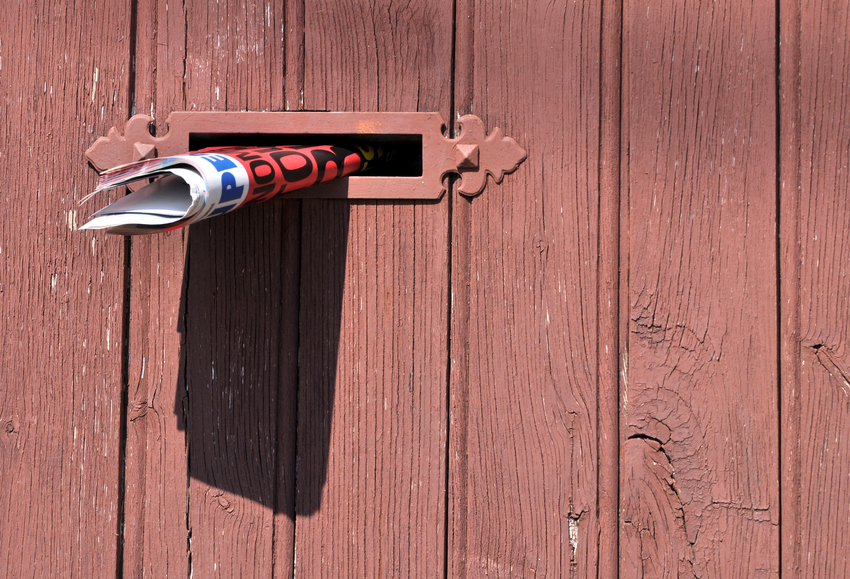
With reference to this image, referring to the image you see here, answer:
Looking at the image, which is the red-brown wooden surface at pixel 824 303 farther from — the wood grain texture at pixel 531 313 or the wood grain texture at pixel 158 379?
the wood grain texture at pixel 158 379

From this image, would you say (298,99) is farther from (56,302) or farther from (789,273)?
(789,273)

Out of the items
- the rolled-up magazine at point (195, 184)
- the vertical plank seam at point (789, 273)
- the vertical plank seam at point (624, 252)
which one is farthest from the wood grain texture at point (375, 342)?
the vertical plank seam at point (789, 273)

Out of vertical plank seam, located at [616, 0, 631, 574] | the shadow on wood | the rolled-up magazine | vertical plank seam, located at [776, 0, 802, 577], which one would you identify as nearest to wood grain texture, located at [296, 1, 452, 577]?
the shadow on wood

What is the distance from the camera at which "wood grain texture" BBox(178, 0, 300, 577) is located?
0.68 meters

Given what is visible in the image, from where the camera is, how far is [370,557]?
683 millimetres

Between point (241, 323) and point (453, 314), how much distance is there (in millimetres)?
280

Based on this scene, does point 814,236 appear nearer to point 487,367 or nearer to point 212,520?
point 487,367

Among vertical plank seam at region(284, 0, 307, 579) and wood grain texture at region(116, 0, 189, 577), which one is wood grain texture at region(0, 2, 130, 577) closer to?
wood grain texture at region(116, 0, 189, 577)

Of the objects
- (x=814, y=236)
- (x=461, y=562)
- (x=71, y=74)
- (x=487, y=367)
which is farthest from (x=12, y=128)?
(x=814, y=236)

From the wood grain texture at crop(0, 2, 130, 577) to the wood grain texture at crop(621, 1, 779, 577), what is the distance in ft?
2.25

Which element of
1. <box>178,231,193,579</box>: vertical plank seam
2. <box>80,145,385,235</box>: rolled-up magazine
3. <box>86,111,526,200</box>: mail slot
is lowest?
<box>178,231,193,579</box>: vertical plank seam

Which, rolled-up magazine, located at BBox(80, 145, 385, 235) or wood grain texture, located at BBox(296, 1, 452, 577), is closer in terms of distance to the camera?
rolled-up magazine, located at BBox(80, 145, 385, 235)

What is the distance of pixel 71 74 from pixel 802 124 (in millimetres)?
962

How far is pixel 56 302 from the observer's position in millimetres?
684
